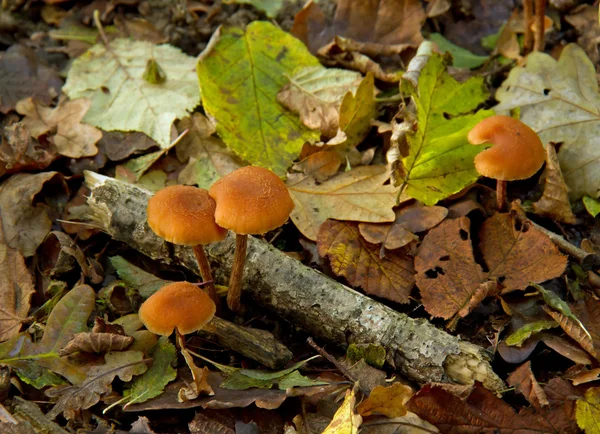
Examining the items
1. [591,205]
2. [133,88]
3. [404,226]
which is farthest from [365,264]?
[133,88]

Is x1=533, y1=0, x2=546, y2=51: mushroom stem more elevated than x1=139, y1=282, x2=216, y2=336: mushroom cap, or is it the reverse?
x1=533, y1=0, x2=546, y2=51: mushroom stem

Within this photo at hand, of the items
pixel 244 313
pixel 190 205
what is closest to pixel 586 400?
pixel 244 313

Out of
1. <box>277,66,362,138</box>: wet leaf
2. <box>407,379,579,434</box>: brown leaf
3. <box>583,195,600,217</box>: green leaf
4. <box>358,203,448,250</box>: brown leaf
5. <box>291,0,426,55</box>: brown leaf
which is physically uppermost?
<box>291,0,426,55</box>: brown leaf

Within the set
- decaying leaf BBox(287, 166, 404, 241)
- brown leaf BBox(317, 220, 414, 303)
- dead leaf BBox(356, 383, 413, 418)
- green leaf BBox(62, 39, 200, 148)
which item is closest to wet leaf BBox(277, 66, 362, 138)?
decaying leaf BBox(287, 166, 404, 241)

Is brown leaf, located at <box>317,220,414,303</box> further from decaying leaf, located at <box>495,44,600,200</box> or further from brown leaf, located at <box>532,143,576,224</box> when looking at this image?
decaying leaf, located at <box>495,44,600,200</box>

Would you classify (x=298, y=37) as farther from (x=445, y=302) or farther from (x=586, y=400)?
(x=586, y=400)

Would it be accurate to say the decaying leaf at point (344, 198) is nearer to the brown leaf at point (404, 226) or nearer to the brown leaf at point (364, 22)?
the brown leaf at point (404, 226)
